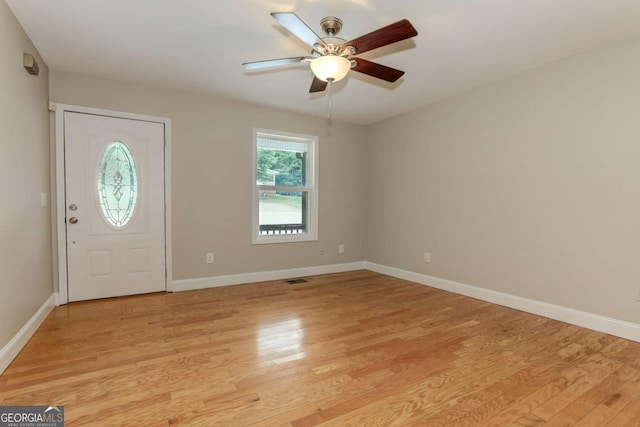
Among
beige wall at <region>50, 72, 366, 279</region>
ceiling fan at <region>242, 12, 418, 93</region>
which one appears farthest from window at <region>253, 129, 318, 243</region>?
ceiling fan at <region>242, 12, 418, 93</region>

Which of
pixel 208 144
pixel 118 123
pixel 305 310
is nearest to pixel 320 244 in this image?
pixel 305 310

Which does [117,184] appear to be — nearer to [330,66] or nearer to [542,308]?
[330,66]

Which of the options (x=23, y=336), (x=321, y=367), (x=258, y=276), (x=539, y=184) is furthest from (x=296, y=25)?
A: (x=258, y=276)

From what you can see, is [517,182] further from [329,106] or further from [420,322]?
[329,106]

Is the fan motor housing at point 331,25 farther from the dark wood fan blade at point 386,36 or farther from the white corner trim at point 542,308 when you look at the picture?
the white corner trim at point 542,308

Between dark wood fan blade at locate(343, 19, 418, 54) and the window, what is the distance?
2527 millimetres

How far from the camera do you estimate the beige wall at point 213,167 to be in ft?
11.7

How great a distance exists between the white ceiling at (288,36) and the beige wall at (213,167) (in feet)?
0.75

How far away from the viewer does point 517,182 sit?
330 cm

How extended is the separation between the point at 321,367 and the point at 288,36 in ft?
8.02

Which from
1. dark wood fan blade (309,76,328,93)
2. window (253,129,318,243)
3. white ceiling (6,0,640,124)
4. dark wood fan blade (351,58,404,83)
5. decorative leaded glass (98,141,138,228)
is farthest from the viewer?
window (253,129,318,243)

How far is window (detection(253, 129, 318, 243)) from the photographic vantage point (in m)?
4.46
